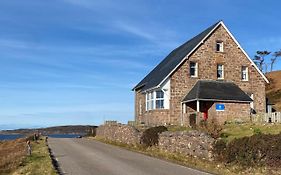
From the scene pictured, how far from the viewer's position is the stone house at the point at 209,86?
36.5 metres

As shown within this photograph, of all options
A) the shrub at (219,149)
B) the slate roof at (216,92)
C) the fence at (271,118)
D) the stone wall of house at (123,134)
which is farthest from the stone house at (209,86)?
the shrub at (219,149)

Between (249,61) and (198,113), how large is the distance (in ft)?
36.7

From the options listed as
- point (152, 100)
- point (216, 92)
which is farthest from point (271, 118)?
point (152, 100)

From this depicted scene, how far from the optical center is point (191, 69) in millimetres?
39938

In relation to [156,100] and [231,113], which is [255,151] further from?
[156,100]

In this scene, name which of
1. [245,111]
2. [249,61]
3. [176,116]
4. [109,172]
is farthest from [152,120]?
[109,172]

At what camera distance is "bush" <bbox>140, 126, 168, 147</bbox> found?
26.1m

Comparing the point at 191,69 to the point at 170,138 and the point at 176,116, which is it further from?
the point at 170,138

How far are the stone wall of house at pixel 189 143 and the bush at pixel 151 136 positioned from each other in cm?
114

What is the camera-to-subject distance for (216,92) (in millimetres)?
37062

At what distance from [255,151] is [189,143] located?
573 cm

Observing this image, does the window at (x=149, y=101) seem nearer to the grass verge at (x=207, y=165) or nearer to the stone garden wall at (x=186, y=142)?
the stone garden wall at (x=186, y=142)

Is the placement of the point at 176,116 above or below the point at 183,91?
below

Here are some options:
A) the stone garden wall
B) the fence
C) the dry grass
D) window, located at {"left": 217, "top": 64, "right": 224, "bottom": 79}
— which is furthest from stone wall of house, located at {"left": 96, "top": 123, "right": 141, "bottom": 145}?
window, located at {"left": 217, "top": 64, "right": 224, "bottom": 79}
